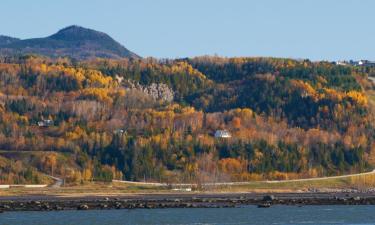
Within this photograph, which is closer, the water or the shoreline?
the water

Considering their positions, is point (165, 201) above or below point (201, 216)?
below

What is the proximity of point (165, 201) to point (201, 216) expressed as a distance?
29.1 m

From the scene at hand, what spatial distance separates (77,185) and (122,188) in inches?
310

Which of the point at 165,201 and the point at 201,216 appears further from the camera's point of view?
the point at 165,201

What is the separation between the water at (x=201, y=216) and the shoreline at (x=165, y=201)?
22.0 feet

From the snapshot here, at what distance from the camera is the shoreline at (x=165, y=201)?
148500mm

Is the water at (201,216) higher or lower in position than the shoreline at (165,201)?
higher

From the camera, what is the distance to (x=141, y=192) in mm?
189125

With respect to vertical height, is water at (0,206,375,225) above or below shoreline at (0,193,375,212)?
above

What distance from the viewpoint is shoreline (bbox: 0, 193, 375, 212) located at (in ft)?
487

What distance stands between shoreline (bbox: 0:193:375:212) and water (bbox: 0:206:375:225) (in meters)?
A: 6.72

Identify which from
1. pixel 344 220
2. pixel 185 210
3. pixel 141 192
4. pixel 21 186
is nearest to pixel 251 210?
pixel 185 210

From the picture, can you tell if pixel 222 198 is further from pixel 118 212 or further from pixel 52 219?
pixel 52 219

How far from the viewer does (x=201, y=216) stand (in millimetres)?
133250
